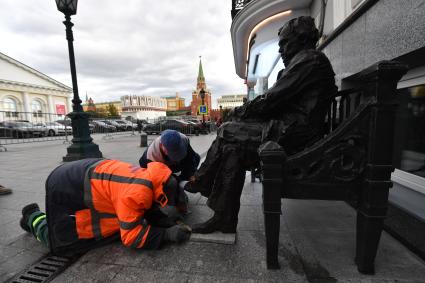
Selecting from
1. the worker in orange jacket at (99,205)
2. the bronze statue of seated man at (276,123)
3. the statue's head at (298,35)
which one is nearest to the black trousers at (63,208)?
the worker in orange jacket at (99,205)

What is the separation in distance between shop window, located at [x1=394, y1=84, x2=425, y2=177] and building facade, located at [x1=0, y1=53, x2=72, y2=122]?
4939 centimetres

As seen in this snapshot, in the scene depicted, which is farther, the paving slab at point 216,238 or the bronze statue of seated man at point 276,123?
the paving slab at point 216,238

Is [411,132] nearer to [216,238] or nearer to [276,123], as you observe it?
[276,123]

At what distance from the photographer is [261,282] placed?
1.64 meters

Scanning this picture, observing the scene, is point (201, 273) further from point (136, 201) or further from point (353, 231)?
point (353, 231)

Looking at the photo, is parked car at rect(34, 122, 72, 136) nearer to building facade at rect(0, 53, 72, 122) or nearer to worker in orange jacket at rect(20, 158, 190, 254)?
worker in orange jacket at rect(20, 158, 190, 254)

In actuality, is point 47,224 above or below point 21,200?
above

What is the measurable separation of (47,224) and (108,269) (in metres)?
0.73

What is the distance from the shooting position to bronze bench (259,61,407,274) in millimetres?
1525

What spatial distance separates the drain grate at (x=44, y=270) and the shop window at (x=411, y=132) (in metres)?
3.38

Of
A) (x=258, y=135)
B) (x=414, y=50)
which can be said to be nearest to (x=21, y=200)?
(x=258, y=135)

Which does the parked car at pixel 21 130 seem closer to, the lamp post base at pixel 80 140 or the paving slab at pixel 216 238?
the lamp post base at pixel 80 140

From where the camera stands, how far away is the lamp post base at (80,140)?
6117mm

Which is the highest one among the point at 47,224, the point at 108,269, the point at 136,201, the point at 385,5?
the point at 385,5
